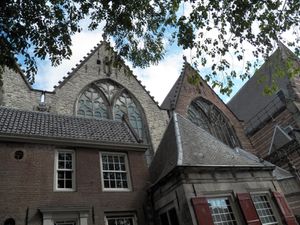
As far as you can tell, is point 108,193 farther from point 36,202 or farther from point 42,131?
point 42,131

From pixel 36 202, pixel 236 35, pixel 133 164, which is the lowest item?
pixel 36 202

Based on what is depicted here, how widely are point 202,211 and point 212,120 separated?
14.2 metres

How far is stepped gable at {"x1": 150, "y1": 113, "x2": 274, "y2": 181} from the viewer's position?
10.4 m

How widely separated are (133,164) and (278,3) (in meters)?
7.98

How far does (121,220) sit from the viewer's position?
10125mm

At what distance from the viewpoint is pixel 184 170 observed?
956 centimetres

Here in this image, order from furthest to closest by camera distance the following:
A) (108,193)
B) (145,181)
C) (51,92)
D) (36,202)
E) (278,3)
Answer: (51,92) < (145,181) < (108,193) < (36,202) < (278,3)

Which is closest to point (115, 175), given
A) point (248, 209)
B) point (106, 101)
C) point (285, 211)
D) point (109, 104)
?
point (248, 209)

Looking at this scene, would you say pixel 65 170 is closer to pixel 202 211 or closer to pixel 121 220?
pixel 121 220

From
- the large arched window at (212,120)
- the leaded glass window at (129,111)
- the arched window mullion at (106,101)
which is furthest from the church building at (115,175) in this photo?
the large arched window at (212,120)

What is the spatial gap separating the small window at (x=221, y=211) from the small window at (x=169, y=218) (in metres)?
1.28

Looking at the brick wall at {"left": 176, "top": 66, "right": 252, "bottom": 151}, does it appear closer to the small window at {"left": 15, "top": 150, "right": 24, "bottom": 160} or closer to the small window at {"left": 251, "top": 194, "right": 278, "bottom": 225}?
the small window at {"left": 251, "top": 194, "right": 278, "bottom": 225}

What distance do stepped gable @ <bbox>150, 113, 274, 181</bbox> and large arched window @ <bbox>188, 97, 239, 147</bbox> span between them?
27.8ft

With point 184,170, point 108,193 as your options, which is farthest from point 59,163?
point 184,170
